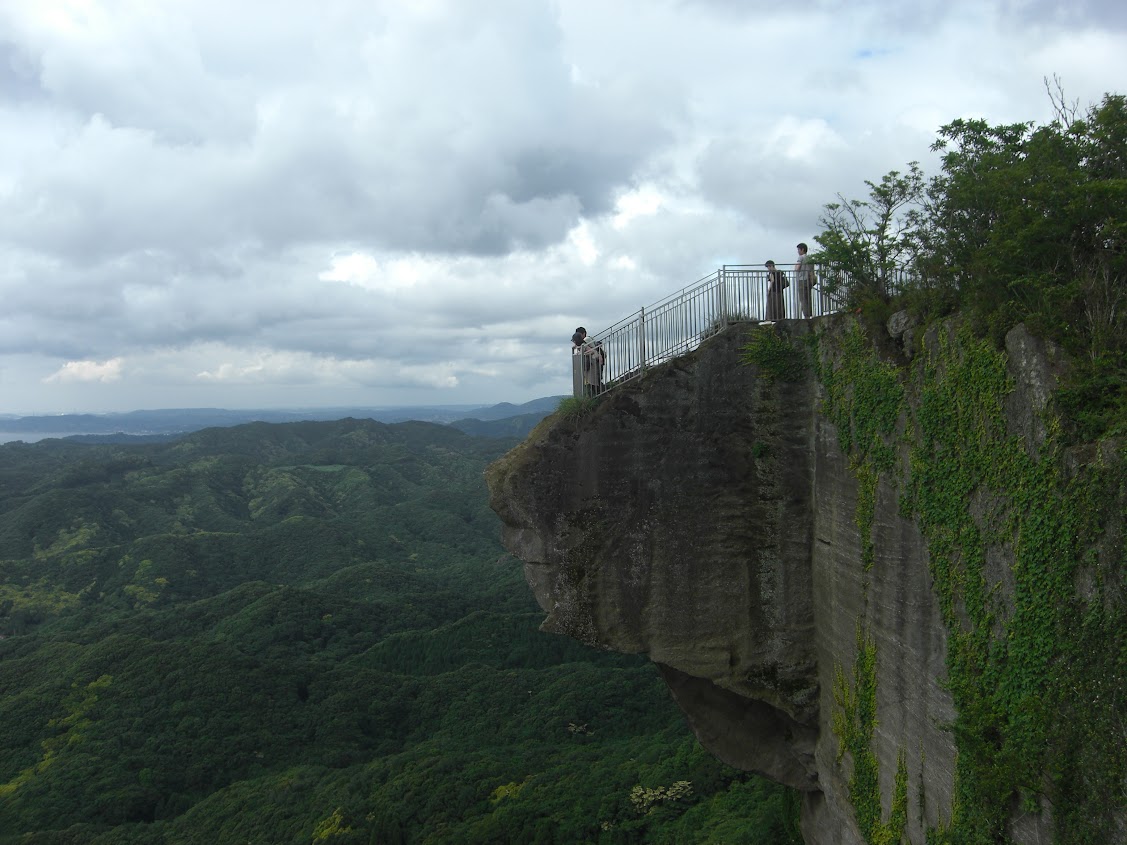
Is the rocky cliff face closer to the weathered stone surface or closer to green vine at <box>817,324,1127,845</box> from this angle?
the weathered stone surface

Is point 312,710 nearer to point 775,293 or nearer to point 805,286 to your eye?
point 775,293

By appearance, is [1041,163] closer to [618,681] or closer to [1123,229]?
[1123,229]

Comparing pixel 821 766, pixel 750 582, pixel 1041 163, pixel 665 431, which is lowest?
pixel 821 766

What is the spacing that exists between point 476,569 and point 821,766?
90640 millimetres

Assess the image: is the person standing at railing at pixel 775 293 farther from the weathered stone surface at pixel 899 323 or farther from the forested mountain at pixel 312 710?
the forested mountain at pixel 312 710

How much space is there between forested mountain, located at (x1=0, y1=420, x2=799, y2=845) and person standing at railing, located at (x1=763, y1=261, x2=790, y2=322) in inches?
467

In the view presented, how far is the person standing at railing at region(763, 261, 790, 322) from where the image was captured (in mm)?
12742

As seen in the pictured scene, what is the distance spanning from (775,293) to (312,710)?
50204 mm

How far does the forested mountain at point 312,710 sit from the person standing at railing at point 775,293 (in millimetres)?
11873

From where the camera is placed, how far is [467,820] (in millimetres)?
32688

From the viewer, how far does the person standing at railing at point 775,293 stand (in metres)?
12.7

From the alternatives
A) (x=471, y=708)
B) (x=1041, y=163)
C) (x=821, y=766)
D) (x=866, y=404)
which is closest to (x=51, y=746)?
(x=471, y=708)

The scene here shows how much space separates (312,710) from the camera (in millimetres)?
52969

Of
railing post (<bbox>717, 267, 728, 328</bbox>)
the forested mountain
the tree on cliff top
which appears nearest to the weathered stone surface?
the tree on cliff top
